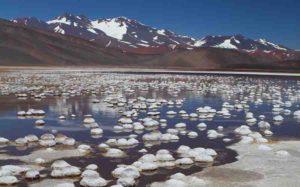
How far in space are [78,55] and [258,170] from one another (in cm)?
11079

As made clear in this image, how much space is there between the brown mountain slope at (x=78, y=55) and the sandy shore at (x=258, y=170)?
307ft

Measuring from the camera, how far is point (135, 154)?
9.08 meters

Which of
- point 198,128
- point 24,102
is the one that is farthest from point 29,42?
point 198,128

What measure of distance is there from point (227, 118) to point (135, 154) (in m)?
5.88

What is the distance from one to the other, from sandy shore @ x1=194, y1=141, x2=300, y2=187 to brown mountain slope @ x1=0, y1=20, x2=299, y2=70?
3685 inches

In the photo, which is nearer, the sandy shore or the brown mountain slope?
the sandy shore

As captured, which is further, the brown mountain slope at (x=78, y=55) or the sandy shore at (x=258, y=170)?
the brown mountain slope at (x=78, y=55)

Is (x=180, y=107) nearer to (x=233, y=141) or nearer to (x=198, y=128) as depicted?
(x=198, y=128)

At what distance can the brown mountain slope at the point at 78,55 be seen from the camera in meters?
106

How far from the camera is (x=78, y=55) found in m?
117

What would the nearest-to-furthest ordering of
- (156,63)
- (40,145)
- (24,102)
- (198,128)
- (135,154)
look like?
(135,154) < (40,145) < (198,128) < (24,102) < (156,63)

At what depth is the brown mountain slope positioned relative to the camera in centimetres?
10604

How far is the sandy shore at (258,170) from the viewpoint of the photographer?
7332 mm

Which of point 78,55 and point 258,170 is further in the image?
point 78,55
